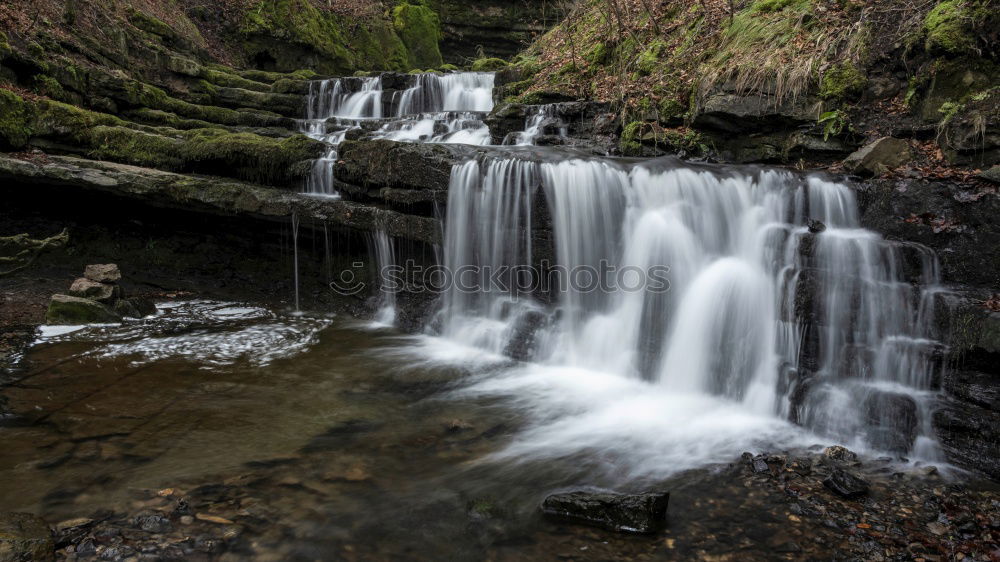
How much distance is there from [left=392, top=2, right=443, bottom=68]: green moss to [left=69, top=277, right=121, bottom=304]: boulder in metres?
16.0

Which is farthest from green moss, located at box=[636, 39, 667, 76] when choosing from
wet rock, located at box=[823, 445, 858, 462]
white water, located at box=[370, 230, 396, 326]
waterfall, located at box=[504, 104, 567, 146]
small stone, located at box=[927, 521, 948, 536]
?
small stone, located at box=[927, 521, 948, 536]

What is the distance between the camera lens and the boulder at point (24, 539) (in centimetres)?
279

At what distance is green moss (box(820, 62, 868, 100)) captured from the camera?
25.4 feet

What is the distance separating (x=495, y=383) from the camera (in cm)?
640

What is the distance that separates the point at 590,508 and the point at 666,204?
15.2 ft

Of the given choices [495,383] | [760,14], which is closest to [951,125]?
→ [760,14]

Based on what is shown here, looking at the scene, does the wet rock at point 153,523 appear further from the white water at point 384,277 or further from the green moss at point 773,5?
the green moss at point 773,5

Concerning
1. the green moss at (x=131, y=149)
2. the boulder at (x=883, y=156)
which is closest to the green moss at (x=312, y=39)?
the green moss at (x=131, y=149)

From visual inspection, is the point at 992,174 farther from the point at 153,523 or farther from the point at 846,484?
the point at 153,523

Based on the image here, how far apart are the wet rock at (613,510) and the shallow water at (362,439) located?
0.38 feet

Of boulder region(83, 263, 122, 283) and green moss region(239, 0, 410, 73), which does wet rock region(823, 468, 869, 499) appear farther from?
green moss region(239, 0, 410, 73)

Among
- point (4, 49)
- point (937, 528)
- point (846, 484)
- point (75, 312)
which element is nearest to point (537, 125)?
point (75, 312)

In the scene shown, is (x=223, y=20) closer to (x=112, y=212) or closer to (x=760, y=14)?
(x=112, y=212)

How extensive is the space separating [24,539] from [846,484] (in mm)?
5080
